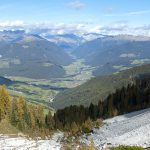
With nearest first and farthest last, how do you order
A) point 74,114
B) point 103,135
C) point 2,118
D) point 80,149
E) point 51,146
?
point 80,149 → point 51,146 → point 103,135 → point 2,118 → point 74,114

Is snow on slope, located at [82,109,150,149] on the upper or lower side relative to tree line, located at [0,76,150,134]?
upper

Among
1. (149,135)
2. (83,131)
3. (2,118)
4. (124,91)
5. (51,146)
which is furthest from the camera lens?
(124,91)

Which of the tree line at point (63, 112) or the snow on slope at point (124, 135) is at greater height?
the snow on slope at point (124, 135)

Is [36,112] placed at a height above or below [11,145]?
below

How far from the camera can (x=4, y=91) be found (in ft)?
482

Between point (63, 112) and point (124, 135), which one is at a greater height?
point (124, 135)

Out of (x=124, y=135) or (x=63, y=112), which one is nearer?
(x=124, y=135)

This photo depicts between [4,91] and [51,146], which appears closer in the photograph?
[51,146]

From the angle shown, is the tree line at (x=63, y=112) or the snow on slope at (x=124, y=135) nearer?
the snow on slope at (x=124, y=135)

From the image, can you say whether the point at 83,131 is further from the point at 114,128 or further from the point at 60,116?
the point at 60,116

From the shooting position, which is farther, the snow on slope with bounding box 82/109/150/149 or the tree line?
the tree line

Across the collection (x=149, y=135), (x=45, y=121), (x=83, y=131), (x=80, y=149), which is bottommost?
(x=45, y=121)

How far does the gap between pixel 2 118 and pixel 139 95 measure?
2188 inches

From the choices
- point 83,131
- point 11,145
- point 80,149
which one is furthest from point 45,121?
point 80,149
